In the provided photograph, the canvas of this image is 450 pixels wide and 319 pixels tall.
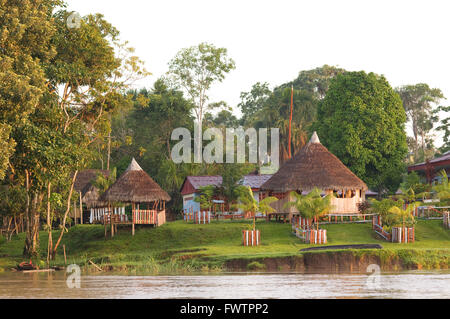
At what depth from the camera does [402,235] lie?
29.1m

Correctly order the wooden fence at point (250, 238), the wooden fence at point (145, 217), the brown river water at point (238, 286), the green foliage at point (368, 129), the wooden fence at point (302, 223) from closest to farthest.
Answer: the brown river water at point (238, 286), the wooden fence at point (250, 238), the wooden fence at point (302, 223), the wooden fence at point (145, 217), the green foliage at point (368, 129)

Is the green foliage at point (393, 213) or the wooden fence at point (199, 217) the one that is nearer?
the green foliage at point (393, 213)

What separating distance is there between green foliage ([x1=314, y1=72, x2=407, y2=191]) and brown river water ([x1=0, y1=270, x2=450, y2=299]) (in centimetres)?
2219

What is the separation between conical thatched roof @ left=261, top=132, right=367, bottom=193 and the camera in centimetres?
3475

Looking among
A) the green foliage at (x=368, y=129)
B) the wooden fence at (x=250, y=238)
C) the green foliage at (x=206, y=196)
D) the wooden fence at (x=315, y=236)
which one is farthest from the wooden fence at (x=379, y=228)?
the green foliage at (x=368, y=129)

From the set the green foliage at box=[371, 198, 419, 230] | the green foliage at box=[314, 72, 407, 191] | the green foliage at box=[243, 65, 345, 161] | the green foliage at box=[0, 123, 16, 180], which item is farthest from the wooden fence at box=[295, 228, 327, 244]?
the green foliage at box=[243, 65, 345, 161]

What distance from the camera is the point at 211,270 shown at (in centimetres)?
2419

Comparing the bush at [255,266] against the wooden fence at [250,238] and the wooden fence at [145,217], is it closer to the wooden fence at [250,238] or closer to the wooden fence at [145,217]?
the wooden fence at [250,238]

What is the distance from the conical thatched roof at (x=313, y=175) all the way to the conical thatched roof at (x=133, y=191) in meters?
5.76

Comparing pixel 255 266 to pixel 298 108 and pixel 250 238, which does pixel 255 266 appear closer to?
pixel 250 238

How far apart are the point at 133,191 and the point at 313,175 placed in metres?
9.11

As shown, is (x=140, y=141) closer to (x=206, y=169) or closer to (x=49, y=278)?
(x=206, y=169)

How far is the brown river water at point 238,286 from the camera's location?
1631cm

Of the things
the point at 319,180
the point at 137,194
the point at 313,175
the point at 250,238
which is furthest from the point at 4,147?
the point at 313,175
